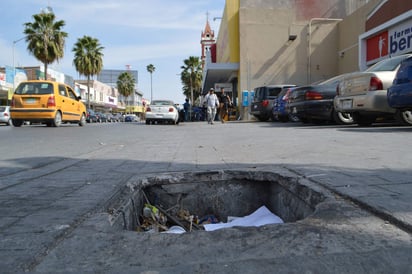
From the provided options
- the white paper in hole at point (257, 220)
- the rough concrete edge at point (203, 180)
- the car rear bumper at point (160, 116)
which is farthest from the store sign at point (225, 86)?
the white paper in hole at point (257, 220)

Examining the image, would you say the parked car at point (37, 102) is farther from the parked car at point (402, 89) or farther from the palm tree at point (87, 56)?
the palm tree at point (87, 56)

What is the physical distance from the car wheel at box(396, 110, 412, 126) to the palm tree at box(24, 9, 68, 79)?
3070cm

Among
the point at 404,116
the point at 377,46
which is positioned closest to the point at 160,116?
the point at 377,46

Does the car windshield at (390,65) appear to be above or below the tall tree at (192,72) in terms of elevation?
below

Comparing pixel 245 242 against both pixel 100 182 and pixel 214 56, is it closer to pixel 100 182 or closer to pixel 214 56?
pixel 100 182

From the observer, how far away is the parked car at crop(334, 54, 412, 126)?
25.2 ft

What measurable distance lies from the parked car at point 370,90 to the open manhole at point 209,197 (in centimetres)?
545

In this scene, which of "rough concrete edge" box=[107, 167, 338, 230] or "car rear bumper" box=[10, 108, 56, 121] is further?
"car rear bumper" box=[10, 108, 56, 121]

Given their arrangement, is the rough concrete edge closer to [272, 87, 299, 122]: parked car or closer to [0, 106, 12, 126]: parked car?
[272, 87, 299, 122]: parked car

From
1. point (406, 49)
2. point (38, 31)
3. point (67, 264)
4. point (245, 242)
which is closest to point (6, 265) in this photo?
point (67, 264)

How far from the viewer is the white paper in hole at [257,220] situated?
2.91 metres

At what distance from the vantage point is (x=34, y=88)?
42.1 feet

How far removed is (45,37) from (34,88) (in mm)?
21319

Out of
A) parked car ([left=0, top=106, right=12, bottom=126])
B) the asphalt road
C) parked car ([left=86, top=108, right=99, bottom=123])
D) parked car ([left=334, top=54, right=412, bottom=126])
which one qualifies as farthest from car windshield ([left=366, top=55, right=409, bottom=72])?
parked car ([left=86, top=108, right=99, bottom=123])
